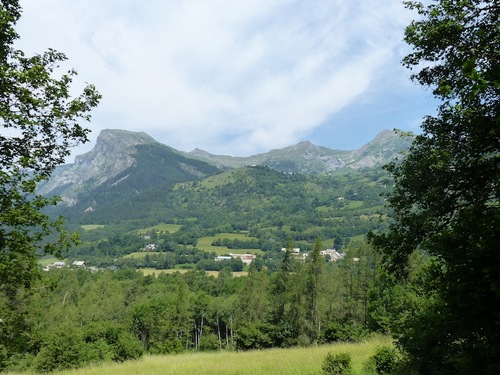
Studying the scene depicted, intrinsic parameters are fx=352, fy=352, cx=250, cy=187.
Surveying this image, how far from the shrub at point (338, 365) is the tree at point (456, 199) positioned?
2.75m

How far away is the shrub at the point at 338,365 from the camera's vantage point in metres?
11.4

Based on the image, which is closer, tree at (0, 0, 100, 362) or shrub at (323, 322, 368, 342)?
tree at (0, 0, 100, 362)

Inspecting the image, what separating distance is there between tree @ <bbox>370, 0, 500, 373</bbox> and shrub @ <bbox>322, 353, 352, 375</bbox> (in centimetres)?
275

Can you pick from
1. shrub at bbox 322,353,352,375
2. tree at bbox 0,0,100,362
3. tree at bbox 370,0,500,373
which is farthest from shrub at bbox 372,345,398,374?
tree at bbox 0,0,100,362

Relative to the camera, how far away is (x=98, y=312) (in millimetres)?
71938

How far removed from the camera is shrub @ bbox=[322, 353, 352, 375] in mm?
11391

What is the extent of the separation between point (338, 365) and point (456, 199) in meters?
6.45

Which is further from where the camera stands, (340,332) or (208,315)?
(208,315)

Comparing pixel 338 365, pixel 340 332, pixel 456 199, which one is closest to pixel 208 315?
pixel 340 332

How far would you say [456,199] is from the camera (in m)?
9.89

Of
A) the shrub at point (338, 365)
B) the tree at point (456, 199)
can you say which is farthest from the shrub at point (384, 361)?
the tree at point (456, 199)

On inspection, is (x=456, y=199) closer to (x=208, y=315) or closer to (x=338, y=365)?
(x=338, y=365)

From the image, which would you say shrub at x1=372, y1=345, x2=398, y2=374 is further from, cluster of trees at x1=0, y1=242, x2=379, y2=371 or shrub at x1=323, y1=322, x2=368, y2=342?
shrub at x1=323, y1=322, x2=368, y2=342

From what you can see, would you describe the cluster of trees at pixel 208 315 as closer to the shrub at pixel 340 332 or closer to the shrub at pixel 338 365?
the shrub at pixel 340 332
